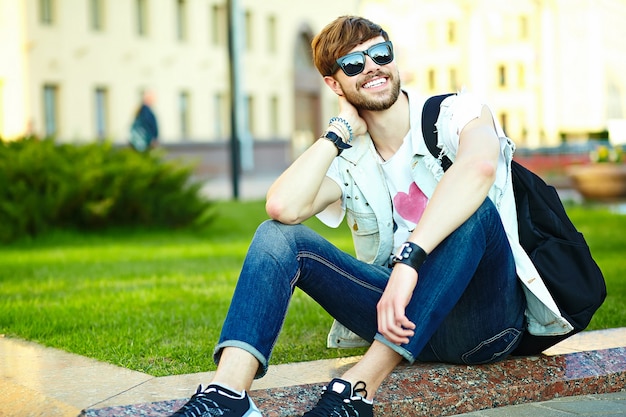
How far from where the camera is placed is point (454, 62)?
74750 millimetres

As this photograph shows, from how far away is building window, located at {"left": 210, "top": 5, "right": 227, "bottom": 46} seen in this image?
36062 mm

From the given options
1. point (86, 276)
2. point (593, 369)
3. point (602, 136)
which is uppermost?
point (593, 369)

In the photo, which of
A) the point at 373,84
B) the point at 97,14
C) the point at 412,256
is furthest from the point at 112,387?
the point at 97,14

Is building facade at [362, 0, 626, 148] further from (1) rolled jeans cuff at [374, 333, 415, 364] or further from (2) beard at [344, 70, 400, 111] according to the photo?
(1) rolled jeans cuff at [374, 333, 415, 364]

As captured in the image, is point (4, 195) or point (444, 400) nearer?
point (444, 400)

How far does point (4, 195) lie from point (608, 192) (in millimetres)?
9848

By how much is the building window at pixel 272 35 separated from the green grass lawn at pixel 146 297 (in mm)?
29036

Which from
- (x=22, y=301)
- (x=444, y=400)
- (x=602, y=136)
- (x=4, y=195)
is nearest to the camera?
(x=444, y=400)

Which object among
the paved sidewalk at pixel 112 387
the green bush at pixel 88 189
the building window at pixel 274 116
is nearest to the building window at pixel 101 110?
the building window at pixel 274 116

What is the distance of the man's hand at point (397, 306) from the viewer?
3.11 metres

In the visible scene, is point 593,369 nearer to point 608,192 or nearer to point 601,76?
point 608,192

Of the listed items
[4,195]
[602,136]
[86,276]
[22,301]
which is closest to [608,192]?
[4,195]

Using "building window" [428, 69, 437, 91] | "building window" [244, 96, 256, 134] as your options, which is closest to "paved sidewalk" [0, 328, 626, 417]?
"building window" [244, 96, 256, 134]

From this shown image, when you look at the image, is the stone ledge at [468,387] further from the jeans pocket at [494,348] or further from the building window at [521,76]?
the building window at [521,76]
